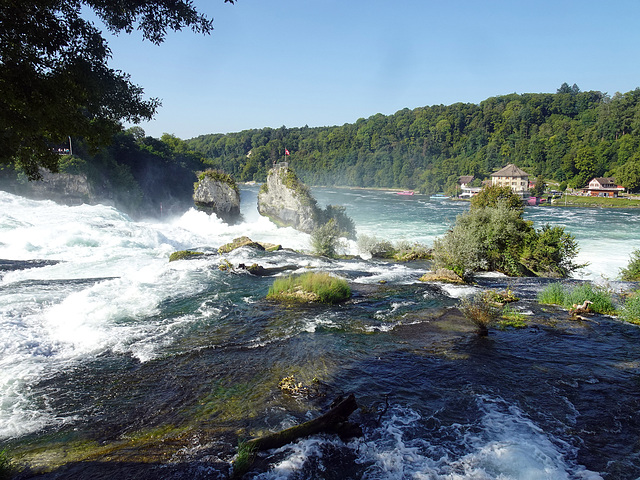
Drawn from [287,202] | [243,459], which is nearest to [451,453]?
[243,459]

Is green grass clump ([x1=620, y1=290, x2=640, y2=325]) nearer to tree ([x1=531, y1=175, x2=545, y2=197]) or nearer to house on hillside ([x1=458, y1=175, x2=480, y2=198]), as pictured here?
tree ([x1=531, y1=175, x2=545, y2=197])

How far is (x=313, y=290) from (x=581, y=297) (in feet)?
39.4

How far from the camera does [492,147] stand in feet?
496

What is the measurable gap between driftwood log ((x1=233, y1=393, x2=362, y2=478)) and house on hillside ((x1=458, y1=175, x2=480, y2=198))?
117463mm

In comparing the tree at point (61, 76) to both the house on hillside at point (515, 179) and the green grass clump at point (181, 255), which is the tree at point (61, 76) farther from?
the house on hillside at point (515, 179)

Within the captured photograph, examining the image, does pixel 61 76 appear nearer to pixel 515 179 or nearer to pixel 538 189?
pixel 515 179

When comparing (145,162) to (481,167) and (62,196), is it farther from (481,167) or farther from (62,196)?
(481,167)

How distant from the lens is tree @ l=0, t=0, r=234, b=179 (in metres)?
7.28

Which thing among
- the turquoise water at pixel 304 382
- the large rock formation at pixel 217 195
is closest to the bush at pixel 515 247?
the turquoise water at pixel 304 382

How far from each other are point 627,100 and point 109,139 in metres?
178

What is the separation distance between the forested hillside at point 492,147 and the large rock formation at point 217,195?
181 feet

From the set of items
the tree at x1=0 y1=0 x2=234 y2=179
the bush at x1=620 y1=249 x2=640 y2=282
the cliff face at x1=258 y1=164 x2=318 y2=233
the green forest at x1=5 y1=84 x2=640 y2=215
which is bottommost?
the bush at x1=620 y1=249 x2=640 y2=282

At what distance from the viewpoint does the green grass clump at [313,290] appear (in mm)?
18078

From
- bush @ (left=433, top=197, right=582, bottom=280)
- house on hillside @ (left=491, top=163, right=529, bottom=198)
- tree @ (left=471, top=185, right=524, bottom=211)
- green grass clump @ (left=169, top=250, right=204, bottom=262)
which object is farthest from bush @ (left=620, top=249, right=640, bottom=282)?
house on hillside @ (left=491, top=163, right=529, bottom=198)
